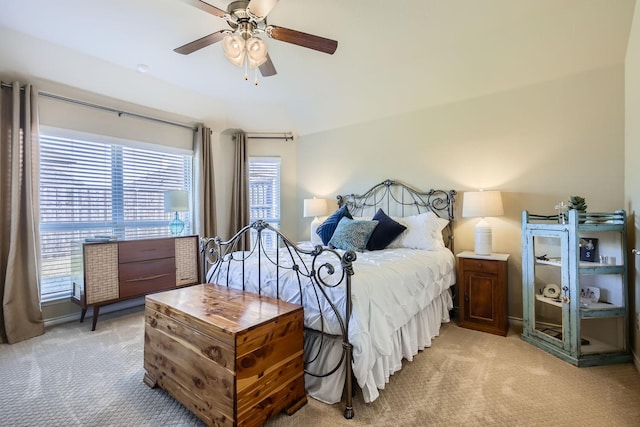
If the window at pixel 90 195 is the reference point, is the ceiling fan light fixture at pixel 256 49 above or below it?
above

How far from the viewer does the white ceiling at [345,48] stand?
245cm

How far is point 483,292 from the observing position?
117 inches

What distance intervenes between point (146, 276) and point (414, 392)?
3140mm

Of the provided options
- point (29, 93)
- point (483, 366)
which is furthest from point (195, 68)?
point (483, 366)

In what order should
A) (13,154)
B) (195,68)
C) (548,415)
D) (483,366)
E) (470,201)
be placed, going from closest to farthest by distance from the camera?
(548,415) → (483,366) → (13,154) → (470,201) → (195,68)

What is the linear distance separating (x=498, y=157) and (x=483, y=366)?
2.16m

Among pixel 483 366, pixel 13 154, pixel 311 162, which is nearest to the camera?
pixel 483 366

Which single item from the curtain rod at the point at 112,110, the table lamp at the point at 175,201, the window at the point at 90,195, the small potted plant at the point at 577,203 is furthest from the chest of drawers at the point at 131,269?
the small potted plant at the point at 577,203

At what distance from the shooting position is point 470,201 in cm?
310

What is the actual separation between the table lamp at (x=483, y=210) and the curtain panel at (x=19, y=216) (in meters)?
4.42

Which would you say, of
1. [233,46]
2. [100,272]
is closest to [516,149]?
[233,46]

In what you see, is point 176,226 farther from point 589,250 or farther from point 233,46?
point 589,250

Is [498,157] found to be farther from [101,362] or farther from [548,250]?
[101,362]

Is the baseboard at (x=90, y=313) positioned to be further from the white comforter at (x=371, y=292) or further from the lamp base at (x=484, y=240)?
the lamp base at (x=484, y=240)
